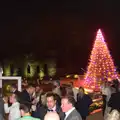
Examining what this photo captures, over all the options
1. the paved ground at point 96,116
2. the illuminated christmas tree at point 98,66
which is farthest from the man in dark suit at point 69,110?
the illuminated christmas tree at point 98,66

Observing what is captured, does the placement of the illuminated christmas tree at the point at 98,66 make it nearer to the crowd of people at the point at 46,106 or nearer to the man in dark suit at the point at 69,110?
the crowd of people at the point at 46,106

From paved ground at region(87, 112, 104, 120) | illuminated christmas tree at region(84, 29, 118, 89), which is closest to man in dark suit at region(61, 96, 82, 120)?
paved ground at region(87, 112, 104, 120)

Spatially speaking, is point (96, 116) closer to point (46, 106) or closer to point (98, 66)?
point (46, 106)

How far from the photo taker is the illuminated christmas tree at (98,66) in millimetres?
21078

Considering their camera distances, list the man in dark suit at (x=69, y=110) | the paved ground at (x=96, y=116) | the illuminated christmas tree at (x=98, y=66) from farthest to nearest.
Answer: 1. the illuminated christmas tree at (x=98, y=66)
2. the paved ground at (x=96, y=116)
3. the man in dark suit at (x=69, y=110)

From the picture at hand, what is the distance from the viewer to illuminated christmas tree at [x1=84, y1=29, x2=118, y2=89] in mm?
21078

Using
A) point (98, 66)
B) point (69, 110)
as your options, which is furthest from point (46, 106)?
point (98, 66)

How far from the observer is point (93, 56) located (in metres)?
21.3

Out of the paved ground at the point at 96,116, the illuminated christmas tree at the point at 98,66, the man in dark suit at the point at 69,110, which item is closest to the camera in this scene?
the man in dark suit at the point at 69,110

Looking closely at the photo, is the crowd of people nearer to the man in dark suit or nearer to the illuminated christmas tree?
the man in dark suit

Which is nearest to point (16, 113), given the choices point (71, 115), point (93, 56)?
point (71, 115)

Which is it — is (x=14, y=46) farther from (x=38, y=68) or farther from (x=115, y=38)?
(x=115, y=38)

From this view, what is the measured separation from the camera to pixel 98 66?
845 inches

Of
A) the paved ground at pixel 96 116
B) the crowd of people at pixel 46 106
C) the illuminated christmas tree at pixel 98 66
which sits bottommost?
the paved ground at pixel 96 116
